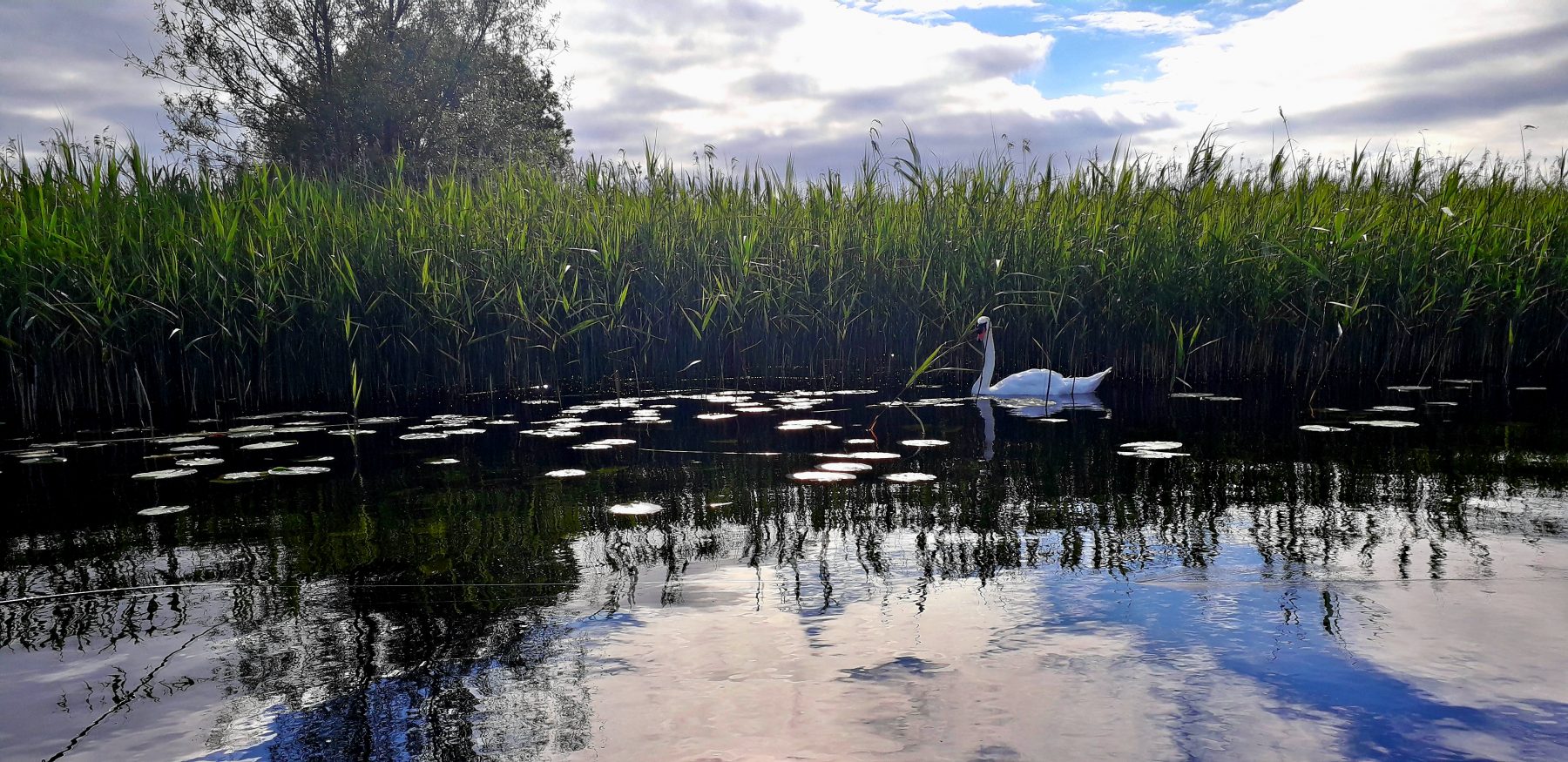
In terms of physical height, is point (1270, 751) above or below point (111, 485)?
below

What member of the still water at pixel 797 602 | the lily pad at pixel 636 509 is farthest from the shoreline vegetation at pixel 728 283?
the lily pad at pixel 636 509

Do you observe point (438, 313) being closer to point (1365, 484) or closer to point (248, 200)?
point (248, 200)

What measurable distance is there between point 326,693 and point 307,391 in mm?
6209

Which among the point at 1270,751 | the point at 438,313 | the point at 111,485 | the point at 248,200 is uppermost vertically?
the point at 248,200

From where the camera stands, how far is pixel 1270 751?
176 cm

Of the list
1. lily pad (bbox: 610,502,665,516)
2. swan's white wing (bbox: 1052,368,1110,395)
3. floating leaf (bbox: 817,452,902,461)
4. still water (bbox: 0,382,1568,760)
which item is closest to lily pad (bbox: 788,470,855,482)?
still water (bbox: 0,382,1568,760)

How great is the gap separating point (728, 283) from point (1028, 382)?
2823 mm

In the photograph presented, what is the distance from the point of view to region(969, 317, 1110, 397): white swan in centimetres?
684

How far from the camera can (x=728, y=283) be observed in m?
8.12

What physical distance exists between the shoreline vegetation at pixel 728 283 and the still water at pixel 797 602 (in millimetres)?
2301

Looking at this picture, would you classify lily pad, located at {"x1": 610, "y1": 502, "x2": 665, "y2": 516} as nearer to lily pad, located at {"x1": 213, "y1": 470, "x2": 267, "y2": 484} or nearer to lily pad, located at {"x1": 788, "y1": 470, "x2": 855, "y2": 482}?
lily pad, located at {"x1": 788, "y1": 470, "x2": 855, "y2": 482}

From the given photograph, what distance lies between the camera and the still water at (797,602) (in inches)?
74.4

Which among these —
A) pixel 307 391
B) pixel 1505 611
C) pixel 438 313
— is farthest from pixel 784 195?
pixel 1505 611

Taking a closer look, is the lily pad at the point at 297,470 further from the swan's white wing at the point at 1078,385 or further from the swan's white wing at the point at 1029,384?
the swan's white wing at the point at 1078,385
